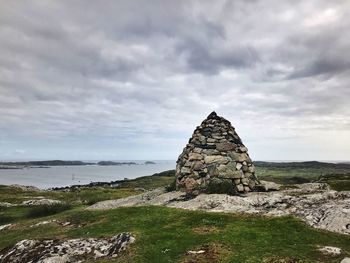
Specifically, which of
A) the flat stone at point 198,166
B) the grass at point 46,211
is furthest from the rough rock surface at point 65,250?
the grass at point 46,211

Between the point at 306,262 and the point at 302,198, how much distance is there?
13055 millimetres

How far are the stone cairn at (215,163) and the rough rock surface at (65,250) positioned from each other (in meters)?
14.8

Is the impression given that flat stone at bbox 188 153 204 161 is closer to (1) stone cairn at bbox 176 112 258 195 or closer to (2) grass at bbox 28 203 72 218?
(1) stone cairn at bbox 176 112 258 195

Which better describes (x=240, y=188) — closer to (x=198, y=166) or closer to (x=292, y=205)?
(x=198, y=166)

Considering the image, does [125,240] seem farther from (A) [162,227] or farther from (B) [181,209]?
(B) [181,209]

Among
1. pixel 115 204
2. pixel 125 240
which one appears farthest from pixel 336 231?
pixel 115 204

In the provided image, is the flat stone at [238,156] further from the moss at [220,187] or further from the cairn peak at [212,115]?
the cairn peak at [212,115]

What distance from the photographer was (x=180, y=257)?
69.4 feet

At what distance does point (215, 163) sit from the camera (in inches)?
1572

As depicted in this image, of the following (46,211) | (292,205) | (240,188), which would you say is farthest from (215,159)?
(46,211)

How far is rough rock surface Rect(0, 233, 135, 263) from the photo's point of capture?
2336cm

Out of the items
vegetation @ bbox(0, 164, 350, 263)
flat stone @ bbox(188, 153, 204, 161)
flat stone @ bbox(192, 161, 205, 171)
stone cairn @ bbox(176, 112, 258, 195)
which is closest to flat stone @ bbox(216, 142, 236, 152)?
stone cairn @ bbox(176, 112, 258, 195)

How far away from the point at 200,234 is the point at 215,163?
15.7 metres

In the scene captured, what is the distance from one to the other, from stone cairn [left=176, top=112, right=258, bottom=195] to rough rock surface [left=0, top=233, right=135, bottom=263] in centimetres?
1477
